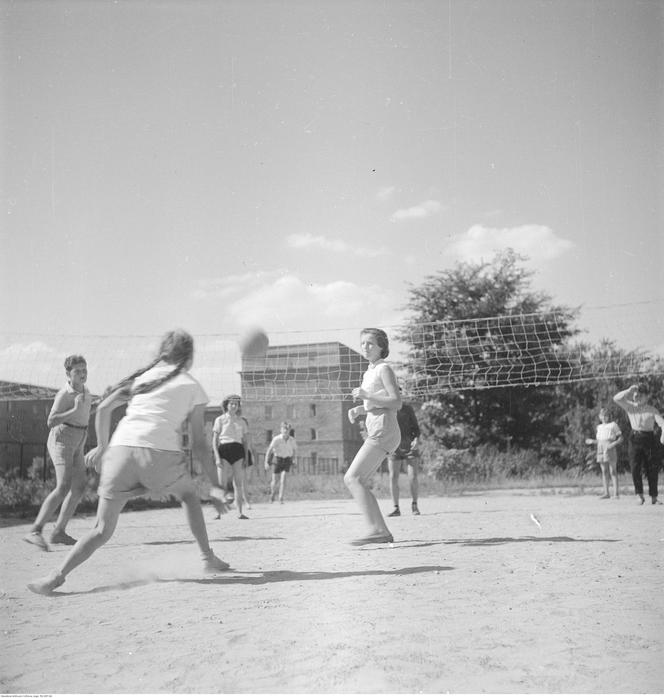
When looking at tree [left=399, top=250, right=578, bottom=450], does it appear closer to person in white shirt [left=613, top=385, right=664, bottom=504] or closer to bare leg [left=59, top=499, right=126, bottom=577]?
person in white shirt [left=613, top=385, right=664, bottom=504]

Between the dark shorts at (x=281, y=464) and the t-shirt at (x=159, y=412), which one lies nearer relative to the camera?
the t-shirt at (x=159, y=412)

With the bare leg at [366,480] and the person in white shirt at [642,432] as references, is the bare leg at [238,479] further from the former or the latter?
the person in white shirt at [642,432]

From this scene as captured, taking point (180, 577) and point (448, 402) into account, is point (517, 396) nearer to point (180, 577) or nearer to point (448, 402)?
point (448, 402)

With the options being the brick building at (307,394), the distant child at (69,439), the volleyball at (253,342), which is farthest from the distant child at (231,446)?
the distant child at (69,439)

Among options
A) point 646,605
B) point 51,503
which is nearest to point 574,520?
point 646,605

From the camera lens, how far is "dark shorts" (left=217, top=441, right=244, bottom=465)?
958cm

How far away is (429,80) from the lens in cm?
551

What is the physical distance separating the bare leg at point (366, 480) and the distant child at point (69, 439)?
214 cm

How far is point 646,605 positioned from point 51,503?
424 cm

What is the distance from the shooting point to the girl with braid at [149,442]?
4246mm

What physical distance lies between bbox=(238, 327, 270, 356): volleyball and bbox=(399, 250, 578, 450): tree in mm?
8029

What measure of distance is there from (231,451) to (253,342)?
1.86 m

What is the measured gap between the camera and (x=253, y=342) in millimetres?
8328

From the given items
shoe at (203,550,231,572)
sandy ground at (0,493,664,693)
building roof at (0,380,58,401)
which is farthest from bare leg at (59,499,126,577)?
building roof at (0,380,58,401)
